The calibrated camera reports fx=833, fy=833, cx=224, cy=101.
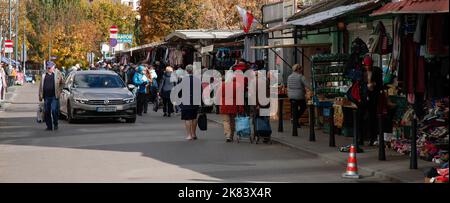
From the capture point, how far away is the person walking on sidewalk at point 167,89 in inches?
1077

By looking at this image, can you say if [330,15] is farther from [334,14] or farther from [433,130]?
[433,130]

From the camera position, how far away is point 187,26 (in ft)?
182

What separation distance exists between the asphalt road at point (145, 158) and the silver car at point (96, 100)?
1.42 meters

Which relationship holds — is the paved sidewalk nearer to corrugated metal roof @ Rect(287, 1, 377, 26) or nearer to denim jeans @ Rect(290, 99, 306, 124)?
denim jeans @ Rect(290, 99, 306, 124)

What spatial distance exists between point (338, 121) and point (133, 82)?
11.6 metres

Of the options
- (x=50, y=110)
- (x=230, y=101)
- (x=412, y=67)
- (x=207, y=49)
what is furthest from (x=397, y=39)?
(x=207, y=49)

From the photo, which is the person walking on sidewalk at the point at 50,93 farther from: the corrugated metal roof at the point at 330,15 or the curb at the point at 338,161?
the corrugated metal roof at the point at 330,15

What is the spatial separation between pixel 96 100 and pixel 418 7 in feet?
46.1

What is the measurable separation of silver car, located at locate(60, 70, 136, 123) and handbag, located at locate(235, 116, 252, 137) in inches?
246

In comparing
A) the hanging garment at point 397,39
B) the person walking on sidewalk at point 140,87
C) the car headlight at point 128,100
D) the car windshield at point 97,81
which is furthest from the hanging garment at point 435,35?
the person walking on sidewalk at point 140,87
